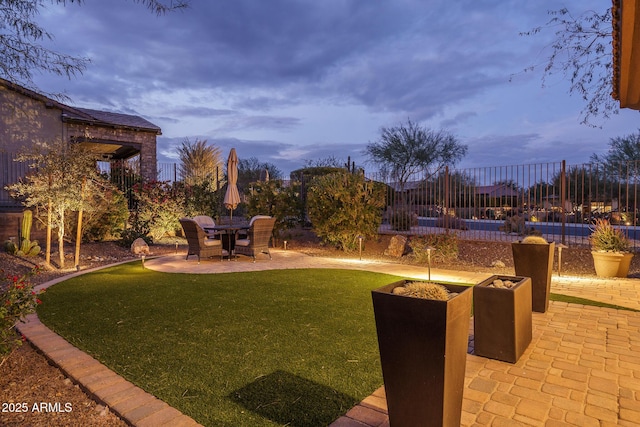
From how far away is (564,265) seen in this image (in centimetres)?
790

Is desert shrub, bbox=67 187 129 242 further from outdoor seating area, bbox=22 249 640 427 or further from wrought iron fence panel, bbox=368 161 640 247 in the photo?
wrought iron fence panel, bbox=368 161 640 247

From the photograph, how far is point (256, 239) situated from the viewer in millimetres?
8062

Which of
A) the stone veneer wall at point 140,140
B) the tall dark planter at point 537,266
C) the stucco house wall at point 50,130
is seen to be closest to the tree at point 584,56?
the tall dark planter at point 537,266

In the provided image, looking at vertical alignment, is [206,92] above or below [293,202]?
above

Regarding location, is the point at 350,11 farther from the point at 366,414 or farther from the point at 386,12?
the point at 366,414

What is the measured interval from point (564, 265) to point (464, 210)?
3.21m

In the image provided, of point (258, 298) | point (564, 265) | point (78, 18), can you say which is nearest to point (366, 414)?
point (258, 298)

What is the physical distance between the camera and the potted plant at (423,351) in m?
1.67

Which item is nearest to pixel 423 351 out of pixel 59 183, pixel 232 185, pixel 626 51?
Result: pixel 626 51

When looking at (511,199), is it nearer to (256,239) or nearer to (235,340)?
(256,239)

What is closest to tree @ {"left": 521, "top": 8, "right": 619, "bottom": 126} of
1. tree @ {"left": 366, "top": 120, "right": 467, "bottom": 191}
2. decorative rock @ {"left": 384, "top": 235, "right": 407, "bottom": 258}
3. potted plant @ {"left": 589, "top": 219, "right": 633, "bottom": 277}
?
potted plant @ {"left": 589, "top": 219, "right": 633, "bottom": 277}

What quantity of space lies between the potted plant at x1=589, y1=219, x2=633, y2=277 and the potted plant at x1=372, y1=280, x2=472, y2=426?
644cm

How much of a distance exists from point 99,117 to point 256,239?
34.9ft

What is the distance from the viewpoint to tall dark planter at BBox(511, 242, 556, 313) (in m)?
4.17
